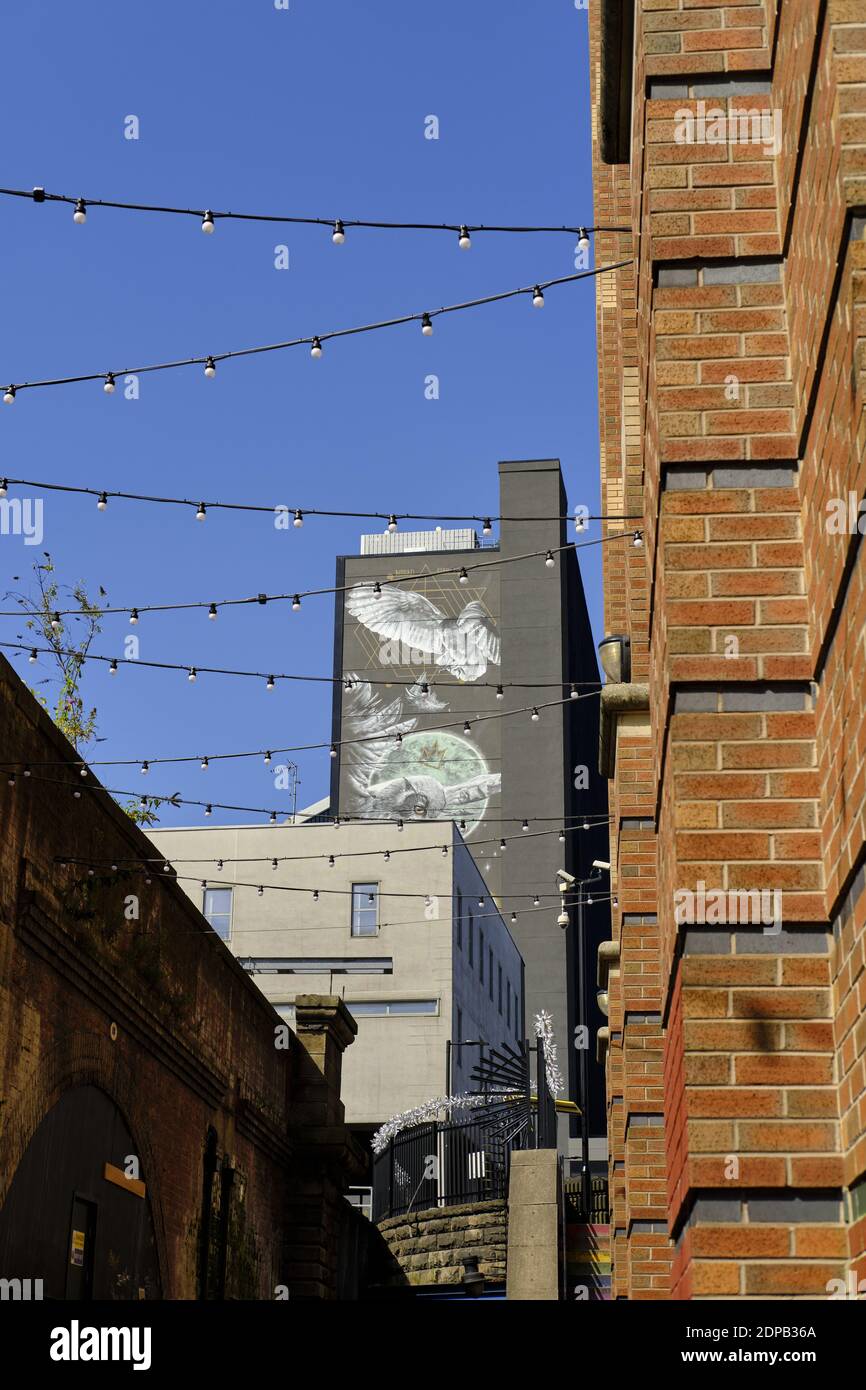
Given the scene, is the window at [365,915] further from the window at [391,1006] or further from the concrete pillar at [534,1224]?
the concrete pillar at [534,1224]

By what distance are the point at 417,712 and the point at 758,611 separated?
77.4 metres

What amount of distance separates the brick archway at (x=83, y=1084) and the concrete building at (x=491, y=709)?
5755 centimetres

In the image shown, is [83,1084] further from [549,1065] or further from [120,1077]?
[549,1065]

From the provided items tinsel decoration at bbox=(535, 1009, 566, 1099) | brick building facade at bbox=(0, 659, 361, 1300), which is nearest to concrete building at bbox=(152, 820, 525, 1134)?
tinsel decoration at bbox=(535, 1009, 566, 1099)

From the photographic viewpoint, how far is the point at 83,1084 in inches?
555

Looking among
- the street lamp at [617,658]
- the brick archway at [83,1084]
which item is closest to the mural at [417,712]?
the brick archway at [83,1084]

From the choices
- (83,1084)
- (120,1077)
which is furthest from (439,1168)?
(83,1084)

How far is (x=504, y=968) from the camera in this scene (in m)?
63.2

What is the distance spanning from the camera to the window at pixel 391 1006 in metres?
50.2

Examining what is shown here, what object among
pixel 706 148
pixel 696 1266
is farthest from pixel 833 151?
pixel 696 1266

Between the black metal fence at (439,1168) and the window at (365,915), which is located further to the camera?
the window at (365,915)

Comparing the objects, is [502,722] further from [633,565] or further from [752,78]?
[752,78]

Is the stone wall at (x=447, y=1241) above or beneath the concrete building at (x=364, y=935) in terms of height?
beneath
